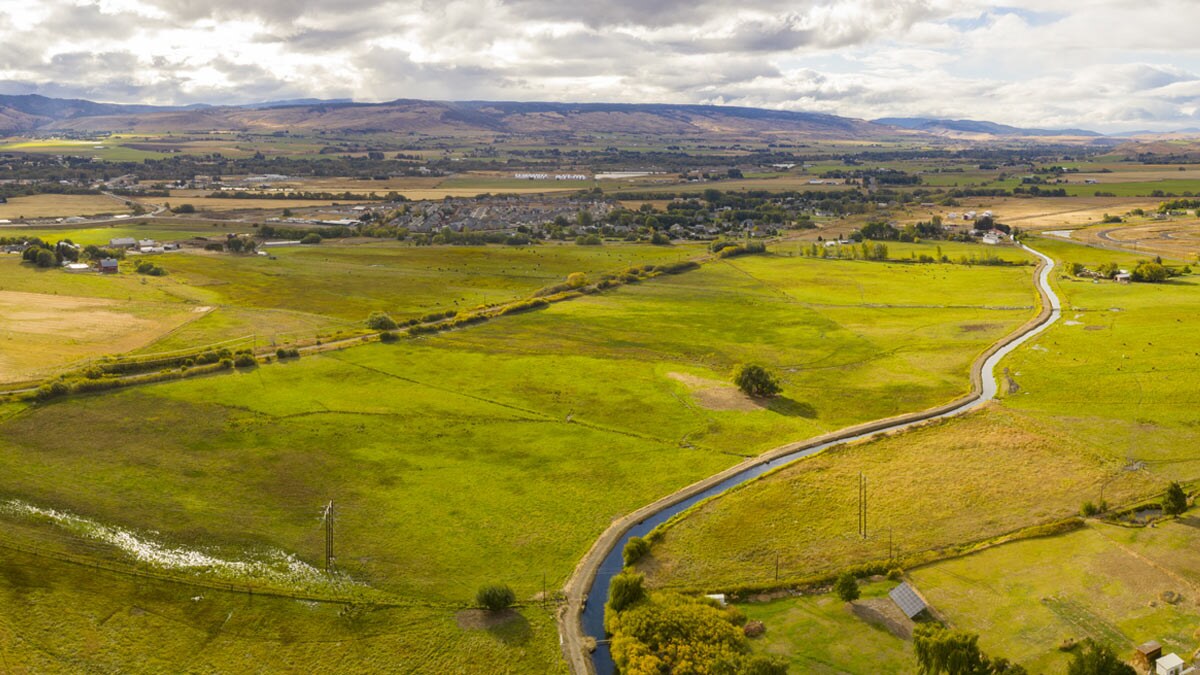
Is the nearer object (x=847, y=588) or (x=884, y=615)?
(x=884, y=615)

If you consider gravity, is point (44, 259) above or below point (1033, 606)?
above

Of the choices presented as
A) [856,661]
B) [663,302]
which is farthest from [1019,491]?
[663,302]

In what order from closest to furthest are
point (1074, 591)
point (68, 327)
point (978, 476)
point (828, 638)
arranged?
point (828, 638) → point (1074, 591) → point (978, 476) → point (68, 327)

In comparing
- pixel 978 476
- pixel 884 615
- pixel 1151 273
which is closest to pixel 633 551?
pixel 884 615

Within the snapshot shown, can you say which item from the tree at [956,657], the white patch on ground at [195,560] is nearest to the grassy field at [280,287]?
the white patch on ground at [195,560]

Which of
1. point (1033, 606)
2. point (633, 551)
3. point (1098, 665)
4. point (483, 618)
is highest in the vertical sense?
point (1098, 665)

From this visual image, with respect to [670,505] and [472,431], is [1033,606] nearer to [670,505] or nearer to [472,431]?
[670,505]
